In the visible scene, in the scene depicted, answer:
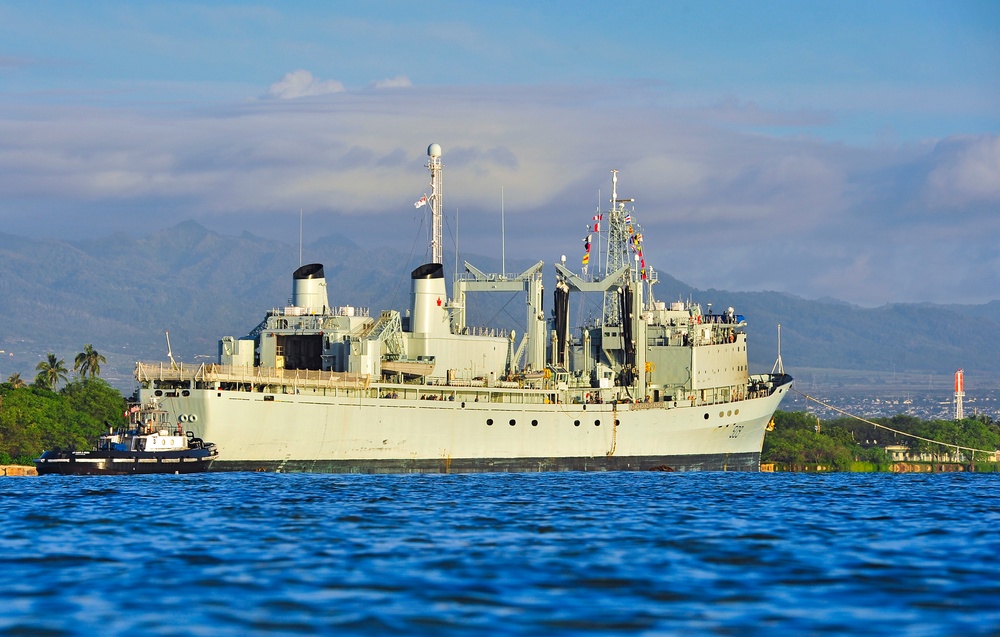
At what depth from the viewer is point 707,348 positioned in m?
84.4

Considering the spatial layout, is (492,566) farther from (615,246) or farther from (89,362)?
(89,362)

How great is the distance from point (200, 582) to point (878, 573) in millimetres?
11167

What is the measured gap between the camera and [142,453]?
59781mm

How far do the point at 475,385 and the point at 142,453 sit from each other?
1984 cm

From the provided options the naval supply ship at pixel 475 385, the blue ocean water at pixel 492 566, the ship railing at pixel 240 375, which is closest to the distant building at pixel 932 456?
the naval supply ship at pixel 475 385

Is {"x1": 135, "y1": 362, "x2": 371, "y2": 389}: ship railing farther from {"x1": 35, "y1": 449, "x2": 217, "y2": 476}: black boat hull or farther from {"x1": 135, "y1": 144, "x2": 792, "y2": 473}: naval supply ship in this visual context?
{"x1": 35, "y1": 449, "x2": 217, "y2": 476}: black boat hull

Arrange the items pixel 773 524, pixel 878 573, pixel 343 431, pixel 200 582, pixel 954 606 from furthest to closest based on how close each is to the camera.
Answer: pixel 343 431, pixel 773 524, pixel 878 573, pixel 200 582, pixel 954 606

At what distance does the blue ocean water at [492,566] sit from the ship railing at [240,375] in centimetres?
2201

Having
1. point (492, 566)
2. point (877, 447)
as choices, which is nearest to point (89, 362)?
point (877, 447)

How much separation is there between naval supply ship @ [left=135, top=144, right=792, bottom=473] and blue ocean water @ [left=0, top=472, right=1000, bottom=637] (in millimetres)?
23101

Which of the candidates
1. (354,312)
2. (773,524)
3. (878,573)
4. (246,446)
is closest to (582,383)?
(354,312)

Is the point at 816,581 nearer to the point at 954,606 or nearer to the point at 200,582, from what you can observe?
the point at 954,606

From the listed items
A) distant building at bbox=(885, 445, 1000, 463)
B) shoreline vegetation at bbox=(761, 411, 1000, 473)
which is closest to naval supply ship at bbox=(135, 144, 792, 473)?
shoreline vegetation at bbox=(761, 411, 1000, 473)

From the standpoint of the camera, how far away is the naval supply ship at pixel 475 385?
216ft
